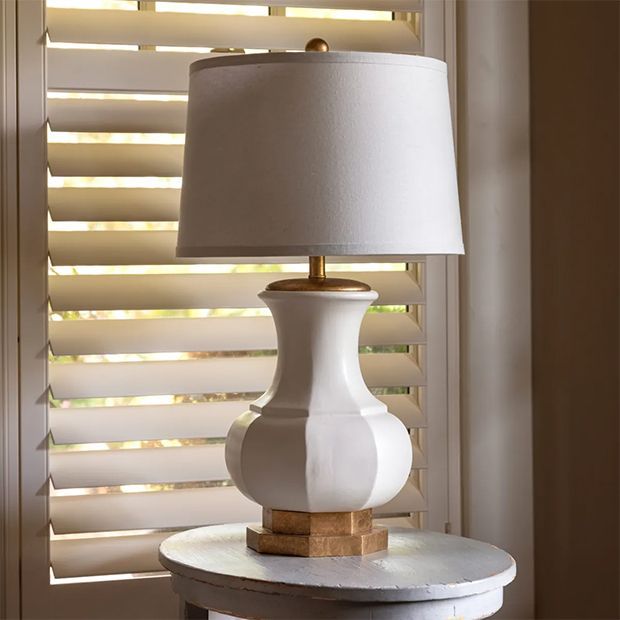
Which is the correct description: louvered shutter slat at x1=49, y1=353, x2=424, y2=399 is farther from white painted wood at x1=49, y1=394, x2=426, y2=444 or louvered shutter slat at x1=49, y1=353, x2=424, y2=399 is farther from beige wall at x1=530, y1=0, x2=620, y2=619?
beige wall at x1=530, y1=0, x2=620, y2=619

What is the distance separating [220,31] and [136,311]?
46 centimetres

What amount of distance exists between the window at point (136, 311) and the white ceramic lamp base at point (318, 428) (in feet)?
0.95

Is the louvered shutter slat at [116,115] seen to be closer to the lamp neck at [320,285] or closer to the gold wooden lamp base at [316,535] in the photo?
the lamp neck at [320,285]

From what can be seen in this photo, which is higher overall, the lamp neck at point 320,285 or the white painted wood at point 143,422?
the lamp neck at point 320,285

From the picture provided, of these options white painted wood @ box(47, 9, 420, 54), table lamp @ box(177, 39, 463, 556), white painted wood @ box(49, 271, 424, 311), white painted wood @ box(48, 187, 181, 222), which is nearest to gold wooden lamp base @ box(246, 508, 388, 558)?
table lamp @ box(177, 39, 463, 556)

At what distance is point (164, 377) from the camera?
1.82m

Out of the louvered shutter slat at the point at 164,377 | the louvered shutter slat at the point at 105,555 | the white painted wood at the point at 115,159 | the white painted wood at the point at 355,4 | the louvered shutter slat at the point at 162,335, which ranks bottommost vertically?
the louvered shutter slat at the point at 105,555

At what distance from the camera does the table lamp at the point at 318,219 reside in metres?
1.43

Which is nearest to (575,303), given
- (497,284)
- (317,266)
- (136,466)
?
(497,284)

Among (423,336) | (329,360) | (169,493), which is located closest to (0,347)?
(169,493)

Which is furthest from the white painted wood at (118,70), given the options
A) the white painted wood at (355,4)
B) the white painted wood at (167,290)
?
the white painted wood at (167,290)

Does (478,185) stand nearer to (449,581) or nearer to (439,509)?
(439,509)

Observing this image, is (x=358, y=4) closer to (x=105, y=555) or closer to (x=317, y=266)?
(x=317, y=266)

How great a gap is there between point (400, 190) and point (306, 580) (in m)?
0.49
